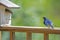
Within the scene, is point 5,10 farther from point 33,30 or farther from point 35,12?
point 35,12

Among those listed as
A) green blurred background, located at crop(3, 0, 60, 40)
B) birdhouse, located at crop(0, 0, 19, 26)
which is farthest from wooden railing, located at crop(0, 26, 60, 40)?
green blurred background, located at crop(3, 0, 60, 40)

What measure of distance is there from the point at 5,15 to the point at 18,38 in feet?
2.15

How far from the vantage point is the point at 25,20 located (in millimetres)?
2750

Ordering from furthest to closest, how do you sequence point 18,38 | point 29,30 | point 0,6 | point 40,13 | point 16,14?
1. point 40,13
2. point 16,14
3. point 18,38
4. point 0,6
5. point 29,30

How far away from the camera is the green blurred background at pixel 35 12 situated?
8.94ft

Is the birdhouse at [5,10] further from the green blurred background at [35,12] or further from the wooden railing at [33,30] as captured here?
the green blurred background at [35,12]

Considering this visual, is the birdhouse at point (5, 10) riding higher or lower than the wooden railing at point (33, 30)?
higher

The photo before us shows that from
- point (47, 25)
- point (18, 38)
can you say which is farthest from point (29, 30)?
point (18, 38)

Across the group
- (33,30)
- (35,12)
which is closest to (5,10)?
(33,30)

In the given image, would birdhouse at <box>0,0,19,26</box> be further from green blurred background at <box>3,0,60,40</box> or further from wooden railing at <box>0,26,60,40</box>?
green blurred background at <box>3,0,60,40</box>

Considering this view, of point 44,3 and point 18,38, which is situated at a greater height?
point 44,3

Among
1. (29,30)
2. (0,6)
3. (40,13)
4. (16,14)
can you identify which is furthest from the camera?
(40,13)

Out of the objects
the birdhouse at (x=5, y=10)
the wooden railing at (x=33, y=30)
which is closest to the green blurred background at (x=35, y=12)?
the birdhouse at (x=5, y=10)

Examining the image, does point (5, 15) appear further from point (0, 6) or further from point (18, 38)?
point (18, 38)
